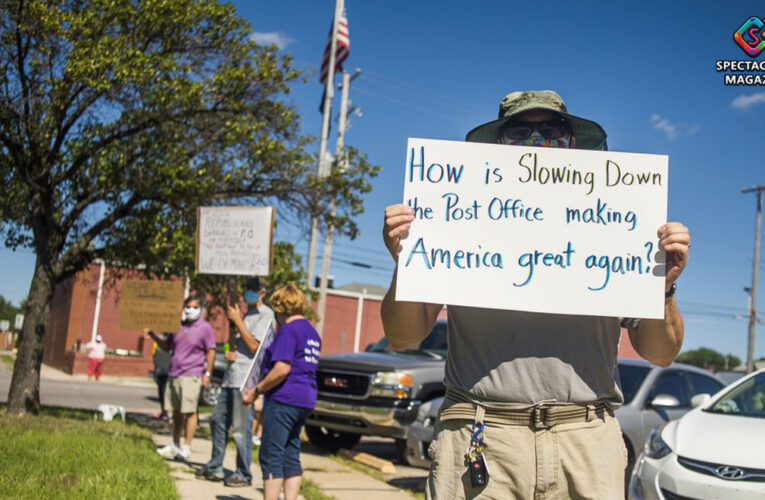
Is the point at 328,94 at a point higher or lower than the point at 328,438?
higher

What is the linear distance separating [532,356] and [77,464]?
515 cm

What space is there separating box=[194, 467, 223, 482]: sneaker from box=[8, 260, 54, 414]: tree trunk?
15.4 feet

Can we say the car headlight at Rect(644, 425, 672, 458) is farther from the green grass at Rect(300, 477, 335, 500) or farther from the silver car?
the green grass at Rect(300, 477, 335, 500)

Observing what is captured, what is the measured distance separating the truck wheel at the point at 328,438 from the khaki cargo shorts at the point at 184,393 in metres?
2.31

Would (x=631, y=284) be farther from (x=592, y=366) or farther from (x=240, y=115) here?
(x=240, y=115)

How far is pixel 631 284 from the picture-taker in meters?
2.53

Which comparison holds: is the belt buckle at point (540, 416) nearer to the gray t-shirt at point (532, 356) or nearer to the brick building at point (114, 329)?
the gray t-shirt at point (532, 356)

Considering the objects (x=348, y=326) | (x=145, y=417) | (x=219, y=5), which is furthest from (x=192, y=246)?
(x=348, y=326)

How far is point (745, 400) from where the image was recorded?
6.30m

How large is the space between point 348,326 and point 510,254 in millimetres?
40487

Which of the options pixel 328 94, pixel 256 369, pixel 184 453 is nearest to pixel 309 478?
pixel 184 453

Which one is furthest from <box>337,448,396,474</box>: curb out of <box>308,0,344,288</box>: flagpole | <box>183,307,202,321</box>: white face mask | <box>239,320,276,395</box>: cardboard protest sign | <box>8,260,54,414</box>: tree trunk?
<box>308,0,344,288</box>: flagpole

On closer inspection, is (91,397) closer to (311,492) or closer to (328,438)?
(328,438)

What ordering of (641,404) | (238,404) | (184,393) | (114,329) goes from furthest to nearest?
1. (114,329)
2. (184,393)
3. (641,404)
4. (238,404)
